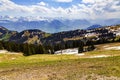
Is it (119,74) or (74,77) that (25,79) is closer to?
(74,77)

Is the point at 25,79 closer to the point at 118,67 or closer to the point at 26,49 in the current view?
the point at 118,67

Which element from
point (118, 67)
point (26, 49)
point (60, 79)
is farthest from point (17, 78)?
point (26, 49)

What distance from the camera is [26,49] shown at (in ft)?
648

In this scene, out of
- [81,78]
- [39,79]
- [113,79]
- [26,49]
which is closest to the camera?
[113,79]

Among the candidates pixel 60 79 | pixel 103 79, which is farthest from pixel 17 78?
pixel 103 79

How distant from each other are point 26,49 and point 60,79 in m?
168

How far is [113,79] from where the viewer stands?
2911cm

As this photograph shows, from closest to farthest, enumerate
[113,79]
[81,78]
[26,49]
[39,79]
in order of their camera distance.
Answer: [113,79]
[81,78]
[39,79]
[26,49]

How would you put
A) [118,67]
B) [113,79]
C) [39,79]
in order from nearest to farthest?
[113,79] → [39,79] → [118,67]

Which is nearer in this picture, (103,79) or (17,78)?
(103,79)

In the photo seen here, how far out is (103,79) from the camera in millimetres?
29531

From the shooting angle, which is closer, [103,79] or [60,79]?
[103,79]

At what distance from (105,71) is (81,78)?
528 centimetres

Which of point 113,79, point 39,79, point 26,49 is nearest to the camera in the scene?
point 113,79
